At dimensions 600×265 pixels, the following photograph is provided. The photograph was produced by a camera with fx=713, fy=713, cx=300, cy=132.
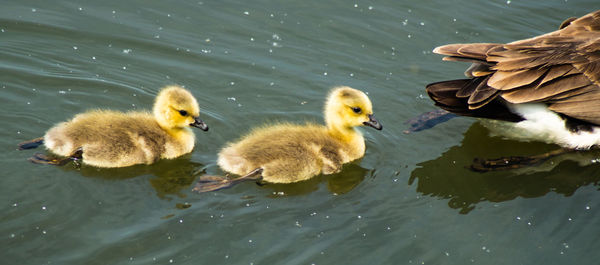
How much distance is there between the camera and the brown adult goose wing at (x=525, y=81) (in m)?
4.82

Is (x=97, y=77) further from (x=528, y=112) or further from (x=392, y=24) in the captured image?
(x=528, y=112)

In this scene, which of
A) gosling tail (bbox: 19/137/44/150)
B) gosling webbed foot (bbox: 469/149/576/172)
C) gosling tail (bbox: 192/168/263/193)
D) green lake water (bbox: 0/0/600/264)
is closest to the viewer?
green lake water (bbox: 0/0/600/264)

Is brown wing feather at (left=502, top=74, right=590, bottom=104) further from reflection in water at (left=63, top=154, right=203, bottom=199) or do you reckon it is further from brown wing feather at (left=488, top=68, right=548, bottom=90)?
reflection in water at (left=63, top=154, right=203, bottom=199)

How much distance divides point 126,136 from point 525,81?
106 inches

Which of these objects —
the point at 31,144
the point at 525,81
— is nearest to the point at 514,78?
the point at 525,81

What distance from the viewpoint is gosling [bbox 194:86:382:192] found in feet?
15.4

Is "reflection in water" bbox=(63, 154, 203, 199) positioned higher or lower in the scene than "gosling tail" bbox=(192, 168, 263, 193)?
lower

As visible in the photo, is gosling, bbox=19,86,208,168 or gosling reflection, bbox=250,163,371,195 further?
gosling reflection, bbox=250,163,371,195

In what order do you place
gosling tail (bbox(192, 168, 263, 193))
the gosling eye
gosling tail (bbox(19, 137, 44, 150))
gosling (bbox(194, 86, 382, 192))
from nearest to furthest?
gosling tail (bbox(192, 168, 263, 193)) < gosling (bbox(194, 86, 382, 192)) < gosling tail (bbox(19, 137, 44, 150)) < the gosling eye

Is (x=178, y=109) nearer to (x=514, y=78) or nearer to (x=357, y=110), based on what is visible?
(x=357, y=110)

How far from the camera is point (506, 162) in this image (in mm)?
5262

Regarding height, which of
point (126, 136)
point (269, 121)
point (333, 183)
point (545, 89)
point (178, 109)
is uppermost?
point (545, 89)

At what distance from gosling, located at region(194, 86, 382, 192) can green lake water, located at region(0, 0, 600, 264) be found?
0.11 metres

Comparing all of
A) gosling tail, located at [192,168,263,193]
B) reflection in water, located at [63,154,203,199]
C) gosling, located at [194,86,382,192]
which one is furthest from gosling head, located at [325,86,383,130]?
reflection in water, located at [63,154,203,199]
